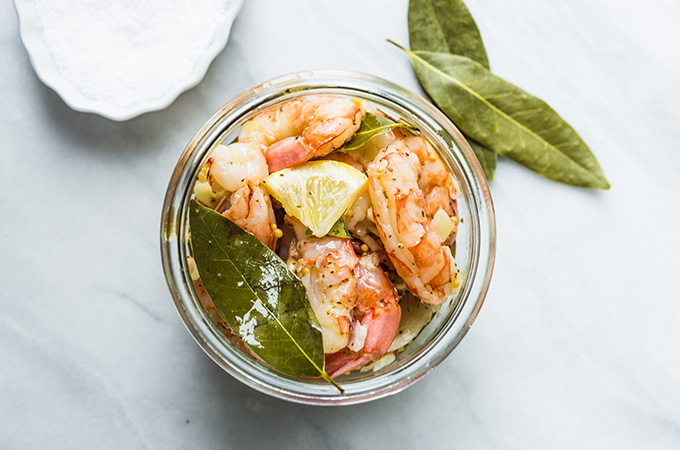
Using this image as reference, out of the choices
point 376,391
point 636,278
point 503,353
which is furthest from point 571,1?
point 376,391

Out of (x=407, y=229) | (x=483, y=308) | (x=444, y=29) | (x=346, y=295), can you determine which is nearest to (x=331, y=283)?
(x=346, y=295)

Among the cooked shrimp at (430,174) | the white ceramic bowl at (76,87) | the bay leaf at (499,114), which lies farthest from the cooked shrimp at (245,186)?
the bay leaf at (499,114)

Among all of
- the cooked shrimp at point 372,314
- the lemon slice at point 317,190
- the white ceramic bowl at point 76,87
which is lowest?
the white ceramic bowl at point 76,87

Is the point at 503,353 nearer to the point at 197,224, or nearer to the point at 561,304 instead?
the point at 561,304

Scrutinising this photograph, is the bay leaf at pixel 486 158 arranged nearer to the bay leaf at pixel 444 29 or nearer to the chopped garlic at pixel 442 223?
the bay leaf at pixel 444 29

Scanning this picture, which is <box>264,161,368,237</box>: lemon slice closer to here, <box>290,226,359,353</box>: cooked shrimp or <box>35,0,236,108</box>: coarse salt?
<box>290,226,359,353</box>: cooked shrimp

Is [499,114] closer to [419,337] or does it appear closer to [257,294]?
[419,337]

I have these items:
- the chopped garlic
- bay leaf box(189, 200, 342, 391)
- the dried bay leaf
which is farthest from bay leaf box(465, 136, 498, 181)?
bay leaf box(189, 200, 342, 391)
